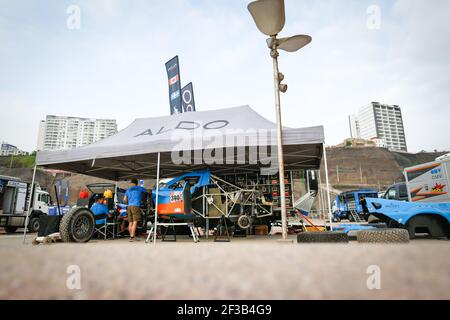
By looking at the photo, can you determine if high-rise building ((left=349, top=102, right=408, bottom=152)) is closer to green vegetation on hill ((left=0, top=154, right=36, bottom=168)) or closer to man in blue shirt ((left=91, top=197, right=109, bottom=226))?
green vegetation on hill ((left=0, top=154, right=36, bottom=168))

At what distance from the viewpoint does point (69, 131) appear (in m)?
98.2

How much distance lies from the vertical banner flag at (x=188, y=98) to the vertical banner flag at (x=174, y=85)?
268 millimetres

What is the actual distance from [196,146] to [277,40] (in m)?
2.90

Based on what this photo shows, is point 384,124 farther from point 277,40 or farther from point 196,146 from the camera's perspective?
Answer: point 196,146

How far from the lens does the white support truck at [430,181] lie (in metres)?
6.60

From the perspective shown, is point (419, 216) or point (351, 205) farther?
point (351, 205)

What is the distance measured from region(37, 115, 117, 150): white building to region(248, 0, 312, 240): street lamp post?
102491 millimetres

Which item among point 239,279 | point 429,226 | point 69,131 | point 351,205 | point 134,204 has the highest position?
point 69,131

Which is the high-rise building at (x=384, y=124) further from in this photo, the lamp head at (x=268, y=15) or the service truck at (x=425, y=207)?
the lamp head at (x=268, y=15)

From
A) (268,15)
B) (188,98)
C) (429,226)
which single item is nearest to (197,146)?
(268,15)

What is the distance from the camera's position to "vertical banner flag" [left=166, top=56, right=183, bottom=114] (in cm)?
1144

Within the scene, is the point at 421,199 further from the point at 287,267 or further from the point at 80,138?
the point at 80,138

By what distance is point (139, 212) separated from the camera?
6387 millimetres

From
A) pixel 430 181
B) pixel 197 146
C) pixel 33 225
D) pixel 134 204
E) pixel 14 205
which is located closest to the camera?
pixel 197 146
